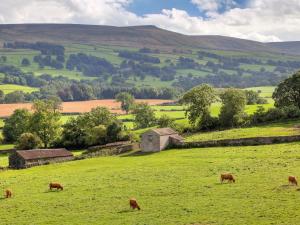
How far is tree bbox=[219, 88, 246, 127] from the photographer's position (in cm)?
10819

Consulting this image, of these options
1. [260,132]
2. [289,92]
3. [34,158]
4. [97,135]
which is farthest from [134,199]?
[289,92]

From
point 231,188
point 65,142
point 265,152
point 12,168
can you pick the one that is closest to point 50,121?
point 65,142

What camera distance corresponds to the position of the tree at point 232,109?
355 feet

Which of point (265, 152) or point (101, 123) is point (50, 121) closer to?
point (101, 123)

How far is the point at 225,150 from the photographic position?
78.5m

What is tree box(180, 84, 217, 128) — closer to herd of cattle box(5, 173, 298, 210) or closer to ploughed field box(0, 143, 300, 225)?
ploughed field box(0, 143, 300, 225)

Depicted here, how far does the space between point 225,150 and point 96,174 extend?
22.9 metres

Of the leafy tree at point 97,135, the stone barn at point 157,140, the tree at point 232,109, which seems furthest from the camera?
the leafy tree at point 97,135

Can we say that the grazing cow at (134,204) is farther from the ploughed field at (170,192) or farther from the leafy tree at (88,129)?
the leafy tree at (88,129)

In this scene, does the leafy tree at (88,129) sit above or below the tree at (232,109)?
below

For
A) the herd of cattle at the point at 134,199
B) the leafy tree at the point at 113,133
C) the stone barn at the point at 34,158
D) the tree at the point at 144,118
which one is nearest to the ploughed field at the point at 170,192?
the herd of cattle at the point at 134,199

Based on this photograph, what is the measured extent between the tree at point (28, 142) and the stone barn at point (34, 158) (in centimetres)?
1961

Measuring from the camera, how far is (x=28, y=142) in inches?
4562

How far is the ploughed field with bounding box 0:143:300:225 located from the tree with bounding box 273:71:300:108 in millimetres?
38002
